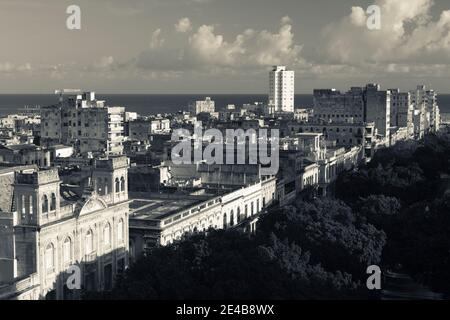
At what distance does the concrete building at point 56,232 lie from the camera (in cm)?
5662

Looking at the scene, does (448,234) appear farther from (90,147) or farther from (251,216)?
(90,147)

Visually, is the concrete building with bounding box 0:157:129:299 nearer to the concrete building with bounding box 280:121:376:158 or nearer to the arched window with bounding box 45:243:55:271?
the arched window with bounding box 45:243:55:271

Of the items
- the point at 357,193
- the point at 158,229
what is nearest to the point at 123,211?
the point at 158,229

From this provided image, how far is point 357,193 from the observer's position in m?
111

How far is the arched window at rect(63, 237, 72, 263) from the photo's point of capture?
198ft

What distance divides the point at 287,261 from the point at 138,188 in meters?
37.9

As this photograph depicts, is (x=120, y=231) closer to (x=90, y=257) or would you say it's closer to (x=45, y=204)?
(x=90, y=257)

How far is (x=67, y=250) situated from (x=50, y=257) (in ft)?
8.14

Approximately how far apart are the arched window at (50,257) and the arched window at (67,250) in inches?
61.6

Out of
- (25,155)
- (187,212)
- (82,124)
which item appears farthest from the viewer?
(82,124)

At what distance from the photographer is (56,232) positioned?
58719 millimetres

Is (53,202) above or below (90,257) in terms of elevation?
above

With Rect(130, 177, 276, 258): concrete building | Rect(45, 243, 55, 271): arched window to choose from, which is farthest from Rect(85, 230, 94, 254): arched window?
Rect(130, 177, 276, 258): concrete building

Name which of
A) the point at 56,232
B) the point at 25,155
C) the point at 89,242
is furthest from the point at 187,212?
the point at 25,155
